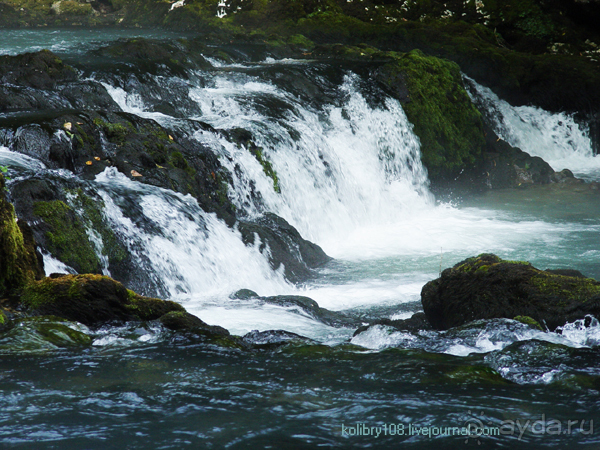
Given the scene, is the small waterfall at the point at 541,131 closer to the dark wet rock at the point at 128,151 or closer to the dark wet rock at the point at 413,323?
the dark wet rock at the point at 128,151

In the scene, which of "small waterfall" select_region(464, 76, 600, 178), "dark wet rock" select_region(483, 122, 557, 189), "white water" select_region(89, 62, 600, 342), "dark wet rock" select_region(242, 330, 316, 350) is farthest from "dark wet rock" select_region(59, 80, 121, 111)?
"small waterfall" select_region(464, 76, 600, 178)

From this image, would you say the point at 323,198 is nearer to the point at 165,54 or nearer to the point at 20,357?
the point at 165,54

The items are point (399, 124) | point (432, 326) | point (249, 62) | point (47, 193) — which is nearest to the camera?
point (432, 326)

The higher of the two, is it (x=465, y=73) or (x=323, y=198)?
(x=465, y=73)

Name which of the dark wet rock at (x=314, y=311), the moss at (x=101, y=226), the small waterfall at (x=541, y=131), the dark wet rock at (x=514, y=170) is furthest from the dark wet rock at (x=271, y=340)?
the small waterfall at (x=541, y=131)

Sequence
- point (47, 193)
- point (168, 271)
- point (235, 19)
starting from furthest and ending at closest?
1. point (235, 19)
2. point (168, 271)
3. point (47, 193)

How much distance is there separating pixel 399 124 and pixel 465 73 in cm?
560

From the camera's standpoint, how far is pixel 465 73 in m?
19.2

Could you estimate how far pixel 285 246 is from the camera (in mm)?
9641

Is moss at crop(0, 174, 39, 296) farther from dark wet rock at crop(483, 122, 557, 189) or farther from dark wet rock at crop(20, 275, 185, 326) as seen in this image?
dark wet rock at crop(483, 122, 557, 189)

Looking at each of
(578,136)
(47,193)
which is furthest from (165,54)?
(578,136)

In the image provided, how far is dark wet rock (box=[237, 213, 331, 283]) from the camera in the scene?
9.30 m

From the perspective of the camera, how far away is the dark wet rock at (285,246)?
930 centimetres

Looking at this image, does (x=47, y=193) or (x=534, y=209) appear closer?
(x=47, y=193)
